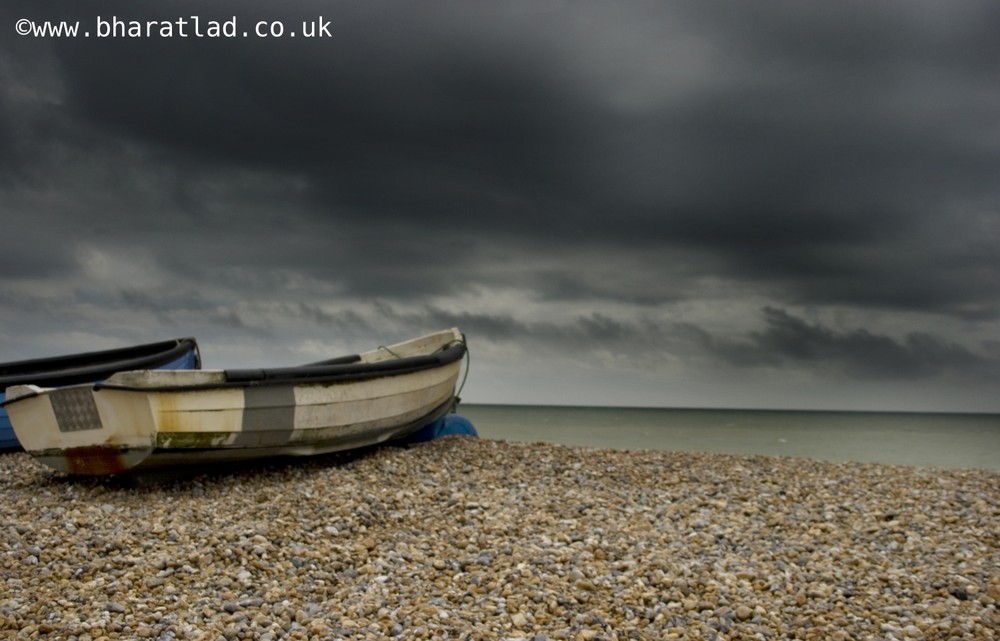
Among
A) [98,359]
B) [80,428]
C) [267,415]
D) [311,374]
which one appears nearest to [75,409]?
[80,428]

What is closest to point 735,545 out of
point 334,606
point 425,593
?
point 425,593

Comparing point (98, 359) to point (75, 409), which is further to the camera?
point (98, 359)

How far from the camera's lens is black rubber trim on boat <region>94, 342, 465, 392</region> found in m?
9.51

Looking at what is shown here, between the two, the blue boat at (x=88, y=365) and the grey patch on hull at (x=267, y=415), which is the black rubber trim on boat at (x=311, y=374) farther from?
the blue boat at (x=88, y=365)

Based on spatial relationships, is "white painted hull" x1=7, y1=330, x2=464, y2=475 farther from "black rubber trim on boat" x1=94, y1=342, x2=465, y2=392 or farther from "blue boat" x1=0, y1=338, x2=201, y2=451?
"blue boat" x1=0, y1=338, x2=201, y2=451

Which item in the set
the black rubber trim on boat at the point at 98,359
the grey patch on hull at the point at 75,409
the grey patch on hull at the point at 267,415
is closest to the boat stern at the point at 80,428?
the grey patch on hull at the point at 75,409

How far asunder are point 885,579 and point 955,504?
130 inches

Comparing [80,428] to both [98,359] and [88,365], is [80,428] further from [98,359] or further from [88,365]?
[88,365]

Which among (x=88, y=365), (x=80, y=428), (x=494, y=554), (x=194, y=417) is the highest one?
(x=88, y=365)

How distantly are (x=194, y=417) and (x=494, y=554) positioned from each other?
173 inches

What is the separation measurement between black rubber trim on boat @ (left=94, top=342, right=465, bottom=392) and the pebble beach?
4.02 feet

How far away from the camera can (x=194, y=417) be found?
9531 millimetres

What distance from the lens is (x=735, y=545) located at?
786cm

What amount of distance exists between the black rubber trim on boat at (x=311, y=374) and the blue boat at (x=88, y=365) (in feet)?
13.8
